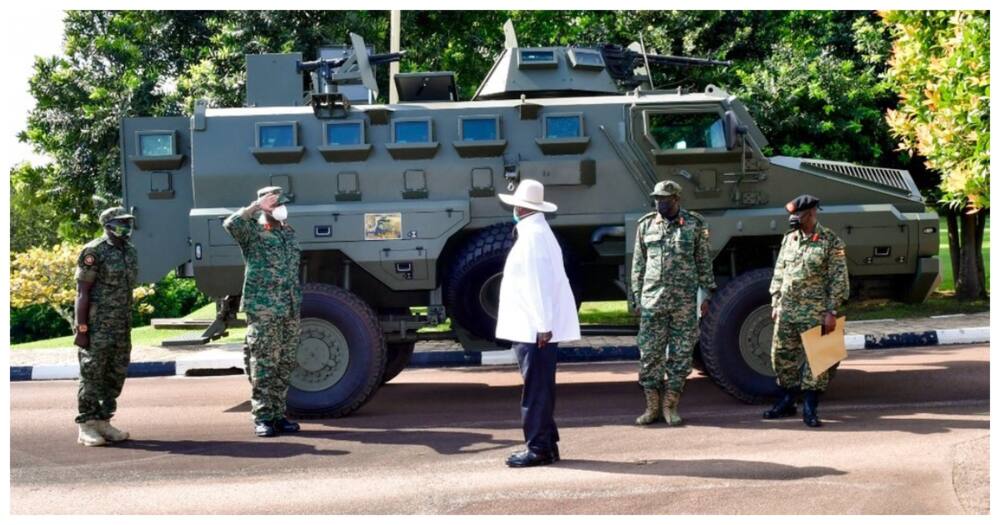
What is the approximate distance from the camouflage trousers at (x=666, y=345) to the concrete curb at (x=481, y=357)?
415 cm

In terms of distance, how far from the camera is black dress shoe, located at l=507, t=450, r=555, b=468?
7.36 metres

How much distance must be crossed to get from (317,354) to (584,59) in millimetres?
3510

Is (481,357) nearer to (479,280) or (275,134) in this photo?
(479,280)

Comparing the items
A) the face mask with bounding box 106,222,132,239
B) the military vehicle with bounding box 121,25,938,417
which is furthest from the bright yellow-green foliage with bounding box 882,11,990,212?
the face mask with bounding box 106,222,132,239

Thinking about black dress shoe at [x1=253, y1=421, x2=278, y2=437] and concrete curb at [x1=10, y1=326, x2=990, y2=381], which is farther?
concrete curb at [x1=10, y1=326, x2=990, y2=381]

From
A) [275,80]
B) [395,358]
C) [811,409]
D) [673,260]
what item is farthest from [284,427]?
[811,409]

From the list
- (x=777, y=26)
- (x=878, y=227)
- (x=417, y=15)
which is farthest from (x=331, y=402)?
(x=777, y=26)

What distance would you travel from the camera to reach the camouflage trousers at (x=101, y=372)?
8367mm

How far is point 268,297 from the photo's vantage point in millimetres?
8586

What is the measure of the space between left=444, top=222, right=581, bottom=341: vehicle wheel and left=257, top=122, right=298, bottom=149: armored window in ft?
5.60

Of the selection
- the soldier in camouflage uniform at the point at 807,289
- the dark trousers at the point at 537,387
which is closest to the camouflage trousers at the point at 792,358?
the soldier in camouflage uniform at the point at 807,289

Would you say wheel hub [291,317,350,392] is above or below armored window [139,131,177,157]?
below

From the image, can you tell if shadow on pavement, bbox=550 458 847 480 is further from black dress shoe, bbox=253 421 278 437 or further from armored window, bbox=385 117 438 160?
armored window, bbox=385 117 438 160

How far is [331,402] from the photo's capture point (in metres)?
9.36
